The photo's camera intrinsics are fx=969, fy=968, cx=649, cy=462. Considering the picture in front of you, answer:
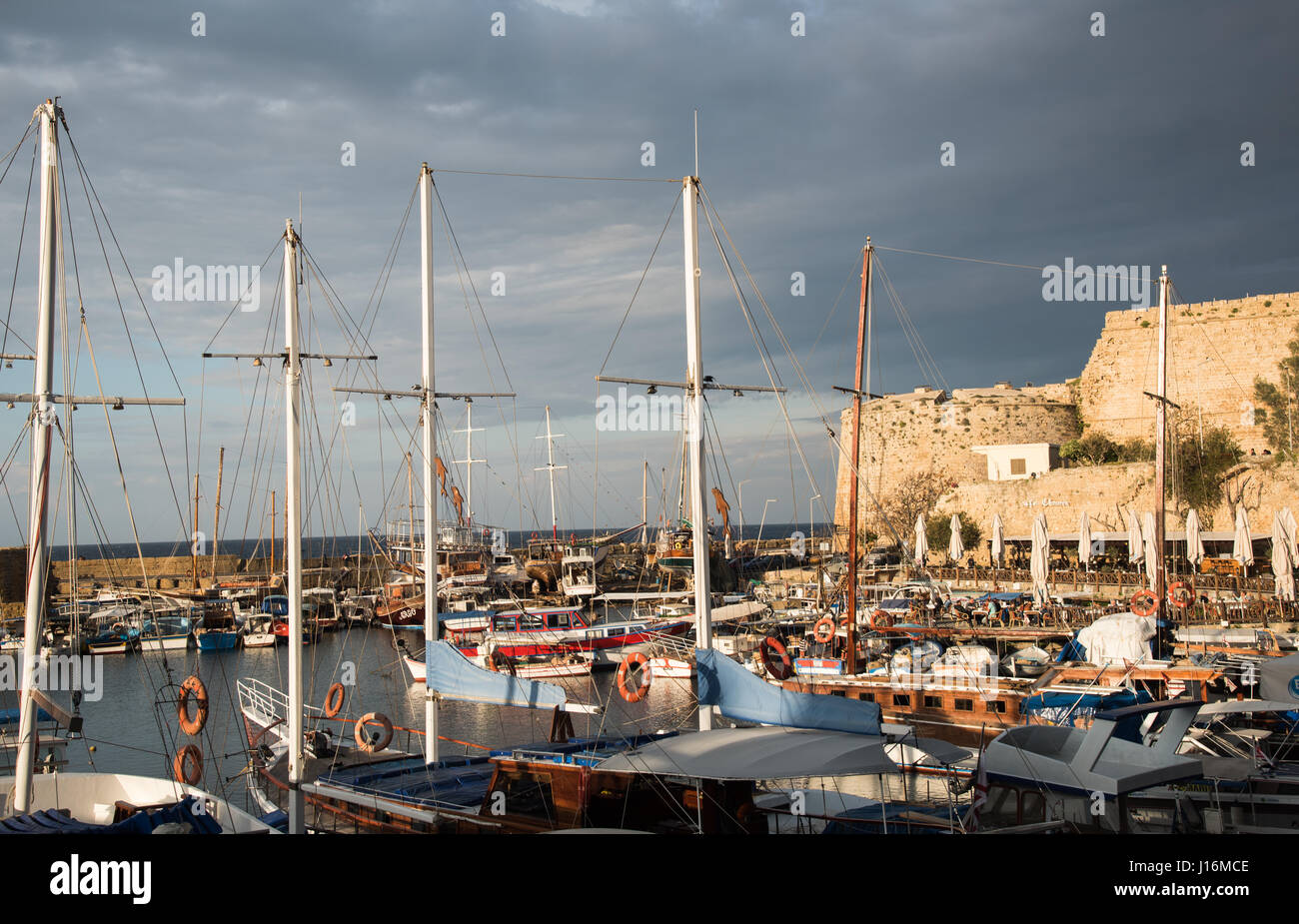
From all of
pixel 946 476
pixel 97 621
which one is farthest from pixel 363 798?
pixel 946 476

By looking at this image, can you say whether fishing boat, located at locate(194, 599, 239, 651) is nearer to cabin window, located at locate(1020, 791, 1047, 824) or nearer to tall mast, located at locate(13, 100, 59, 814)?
tall mast, located at locate(13, 100, 59, 814)

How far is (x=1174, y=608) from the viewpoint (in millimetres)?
27672

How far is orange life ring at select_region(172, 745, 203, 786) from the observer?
12281 millimetres

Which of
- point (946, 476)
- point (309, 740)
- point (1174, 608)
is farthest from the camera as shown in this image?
point (946, 476)

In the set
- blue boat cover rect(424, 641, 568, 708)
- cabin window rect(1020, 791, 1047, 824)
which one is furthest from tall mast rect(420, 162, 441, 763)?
cabin window rect(1020, 791, 1047, 824)

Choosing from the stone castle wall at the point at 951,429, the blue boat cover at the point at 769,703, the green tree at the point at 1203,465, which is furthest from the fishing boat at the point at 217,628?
the green tree at the point at 1203,465

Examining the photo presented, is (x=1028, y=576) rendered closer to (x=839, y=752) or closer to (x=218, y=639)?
(x=839, y=752)

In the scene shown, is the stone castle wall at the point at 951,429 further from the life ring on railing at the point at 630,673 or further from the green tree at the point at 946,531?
the life ring on railing at the point at 630,673

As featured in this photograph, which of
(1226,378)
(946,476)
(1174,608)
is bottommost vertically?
(1174,608)

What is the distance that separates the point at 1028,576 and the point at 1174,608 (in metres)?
10.1

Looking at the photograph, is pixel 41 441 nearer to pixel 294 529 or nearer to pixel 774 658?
pixel 294 529

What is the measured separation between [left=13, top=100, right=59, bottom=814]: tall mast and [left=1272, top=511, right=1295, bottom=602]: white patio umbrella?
28.3 meters

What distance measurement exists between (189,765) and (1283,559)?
27.0 m
